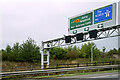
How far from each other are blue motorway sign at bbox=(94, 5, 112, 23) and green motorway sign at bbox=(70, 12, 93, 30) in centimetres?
74

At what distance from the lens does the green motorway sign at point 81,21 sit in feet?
72.0

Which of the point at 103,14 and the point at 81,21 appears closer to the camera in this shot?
the point at 103,14

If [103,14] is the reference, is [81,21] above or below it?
below

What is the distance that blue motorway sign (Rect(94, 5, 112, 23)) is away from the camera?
19.6 m

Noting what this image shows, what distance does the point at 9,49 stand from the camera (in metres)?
39.5

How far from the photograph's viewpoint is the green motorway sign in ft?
72.0

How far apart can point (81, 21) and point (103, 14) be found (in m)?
3.31

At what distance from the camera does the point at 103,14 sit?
20250 millimetres

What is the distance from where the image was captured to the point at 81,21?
74.8 feet

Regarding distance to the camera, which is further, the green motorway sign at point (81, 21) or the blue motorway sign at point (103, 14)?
the green motorway sign at point (81, 21)

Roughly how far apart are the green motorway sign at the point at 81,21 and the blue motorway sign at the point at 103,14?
74 centimetres

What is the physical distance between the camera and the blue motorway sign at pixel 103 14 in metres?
19.6

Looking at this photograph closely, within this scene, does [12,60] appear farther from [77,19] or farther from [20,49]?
[77,19]

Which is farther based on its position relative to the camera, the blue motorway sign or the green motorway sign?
the green motorway sign
